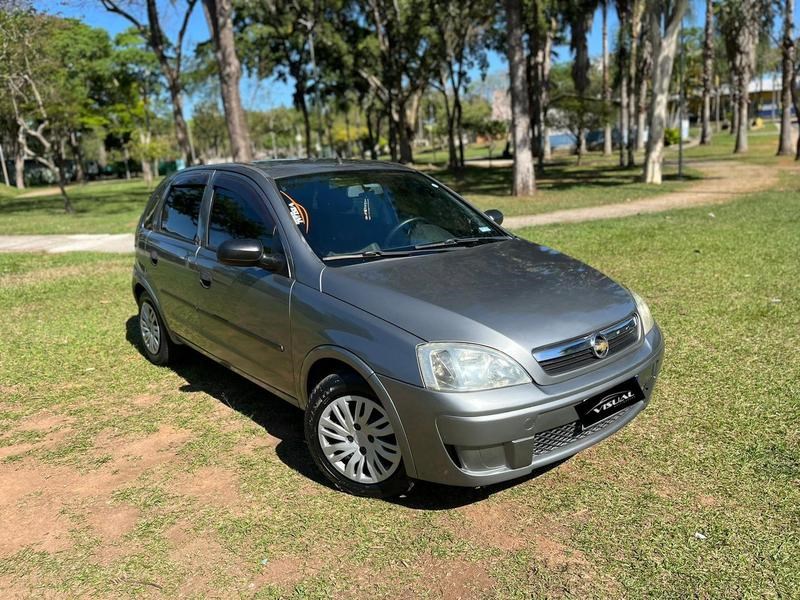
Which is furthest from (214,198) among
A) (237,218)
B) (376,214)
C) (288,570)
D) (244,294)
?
(288,570)

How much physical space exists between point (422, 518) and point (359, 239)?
63.4 inches

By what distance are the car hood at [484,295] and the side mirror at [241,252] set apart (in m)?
0.46

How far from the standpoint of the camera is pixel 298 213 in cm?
391

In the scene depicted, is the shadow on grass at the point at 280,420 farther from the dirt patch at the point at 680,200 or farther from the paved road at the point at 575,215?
the dirt patch at the point at 680,200

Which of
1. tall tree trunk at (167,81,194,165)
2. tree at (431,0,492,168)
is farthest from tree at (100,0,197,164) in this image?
tree at (431,0,492,168)

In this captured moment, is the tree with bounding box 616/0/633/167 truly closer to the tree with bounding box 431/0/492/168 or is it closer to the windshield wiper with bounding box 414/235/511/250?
the tree with bounding box 431/0/492/168

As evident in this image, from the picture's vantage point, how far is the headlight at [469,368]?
2.91m

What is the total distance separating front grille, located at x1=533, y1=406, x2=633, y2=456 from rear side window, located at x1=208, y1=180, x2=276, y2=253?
188 cm

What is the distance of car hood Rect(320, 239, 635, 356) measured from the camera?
3.02 metres

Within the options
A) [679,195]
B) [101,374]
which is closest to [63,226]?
[101,374]

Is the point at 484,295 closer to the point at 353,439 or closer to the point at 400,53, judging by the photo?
the point at 353,439

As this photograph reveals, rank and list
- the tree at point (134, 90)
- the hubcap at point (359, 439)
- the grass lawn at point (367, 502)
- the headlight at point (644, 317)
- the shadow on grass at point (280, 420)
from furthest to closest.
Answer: the tree at point (134, 90) → the headlight at point (644, 317) → the shadow on grass at point (280, 420) → the hubcap at point (359, 439) → the grass lawn at point (367, 502)

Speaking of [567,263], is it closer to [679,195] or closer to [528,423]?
[528,423]

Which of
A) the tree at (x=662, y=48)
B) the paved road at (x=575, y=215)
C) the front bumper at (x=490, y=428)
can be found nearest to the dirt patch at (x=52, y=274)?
the paved road at (x=575, y=215)
